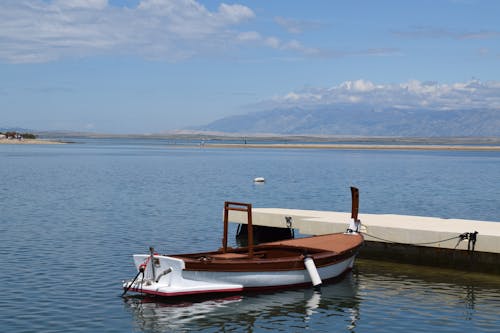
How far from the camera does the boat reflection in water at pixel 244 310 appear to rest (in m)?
21.5

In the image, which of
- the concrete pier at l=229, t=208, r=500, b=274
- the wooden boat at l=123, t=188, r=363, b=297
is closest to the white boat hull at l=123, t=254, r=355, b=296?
the wooden boat at l=123, t=188, r=363, b=297

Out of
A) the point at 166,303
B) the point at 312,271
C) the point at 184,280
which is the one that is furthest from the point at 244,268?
the point at 166,303

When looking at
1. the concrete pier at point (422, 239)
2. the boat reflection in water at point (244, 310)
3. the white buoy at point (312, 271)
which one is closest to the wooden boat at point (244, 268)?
the white buoy at point (312, 271)

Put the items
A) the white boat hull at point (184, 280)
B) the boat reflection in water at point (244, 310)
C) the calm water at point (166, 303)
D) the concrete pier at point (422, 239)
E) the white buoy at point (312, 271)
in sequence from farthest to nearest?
the concrete pier at point (422, 239), the white buoy at point (312, 271), the white boat hull at point (184, 280), the calm water at point (166, 303), the boat reflection in water at point (244, 310)

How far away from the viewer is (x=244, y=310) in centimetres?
2305

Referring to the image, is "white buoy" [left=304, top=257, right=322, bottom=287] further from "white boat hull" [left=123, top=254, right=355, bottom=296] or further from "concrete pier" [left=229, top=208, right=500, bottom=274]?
"concrete pier" [left=229, top=208, right=500, bottom=274]

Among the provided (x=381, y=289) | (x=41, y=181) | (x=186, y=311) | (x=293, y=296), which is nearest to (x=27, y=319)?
(x=186, y=311)

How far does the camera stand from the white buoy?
25312 millimetres

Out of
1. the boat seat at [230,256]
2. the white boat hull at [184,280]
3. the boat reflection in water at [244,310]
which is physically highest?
the boat seat at [230,256]

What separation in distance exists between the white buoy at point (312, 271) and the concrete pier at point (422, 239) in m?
6.14

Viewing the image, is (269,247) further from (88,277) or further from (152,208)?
(152,208)

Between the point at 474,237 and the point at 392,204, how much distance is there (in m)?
32.0

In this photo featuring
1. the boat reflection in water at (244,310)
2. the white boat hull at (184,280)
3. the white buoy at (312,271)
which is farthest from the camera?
the white buoy at (312,271)

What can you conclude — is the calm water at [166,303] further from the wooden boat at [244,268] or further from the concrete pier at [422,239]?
the concrete pier at [422,239]
